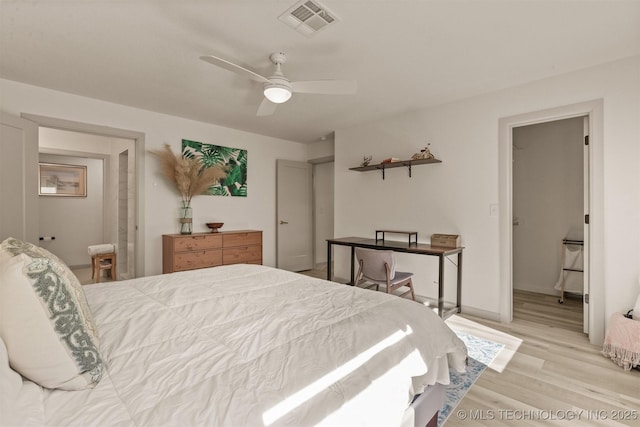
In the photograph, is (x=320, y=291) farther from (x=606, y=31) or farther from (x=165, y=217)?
(x=165, y=217)

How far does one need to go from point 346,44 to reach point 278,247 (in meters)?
3.54

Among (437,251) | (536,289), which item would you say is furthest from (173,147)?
(536,289)

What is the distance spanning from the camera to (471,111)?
3232mm

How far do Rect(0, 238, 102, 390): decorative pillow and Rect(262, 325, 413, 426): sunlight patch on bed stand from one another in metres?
0.55

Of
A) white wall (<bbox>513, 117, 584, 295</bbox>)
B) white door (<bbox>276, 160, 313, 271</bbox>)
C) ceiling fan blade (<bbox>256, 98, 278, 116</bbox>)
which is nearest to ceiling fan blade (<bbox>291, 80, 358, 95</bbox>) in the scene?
ceiling fan blade (<bbox>256, 98, 278, 116</bbox>)

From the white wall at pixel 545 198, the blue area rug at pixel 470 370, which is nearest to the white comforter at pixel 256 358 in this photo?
the blue area rug at pixel 470 370

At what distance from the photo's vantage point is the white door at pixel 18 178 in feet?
8.50

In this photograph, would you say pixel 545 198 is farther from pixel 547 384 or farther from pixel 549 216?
pixel 547 384

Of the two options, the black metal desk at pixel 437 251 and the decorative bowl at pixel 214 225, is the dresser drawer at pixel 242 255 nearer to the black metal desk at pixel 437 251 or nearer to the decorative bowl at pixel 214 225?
the decorative bowl at pixel 214 225

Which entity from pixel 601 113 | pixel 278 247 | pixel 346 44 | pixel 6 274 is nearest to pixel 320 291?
pixel 6 274

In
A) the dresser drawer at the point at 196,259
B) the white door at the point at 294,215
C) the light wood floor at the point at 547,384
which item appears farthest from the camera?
the white door at the point at 294,215

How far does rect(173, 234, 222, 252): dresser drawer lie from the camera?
3623 mm

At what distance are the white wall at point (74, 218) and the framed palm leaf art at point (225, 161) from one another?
2780mm

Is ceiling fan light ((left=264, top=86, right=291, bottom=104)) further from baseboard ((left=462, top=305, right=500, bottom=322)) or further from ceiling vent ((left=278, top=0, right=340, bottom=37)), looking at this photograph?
baseboard ((left=462, top=305, right=500, bottom=322))
